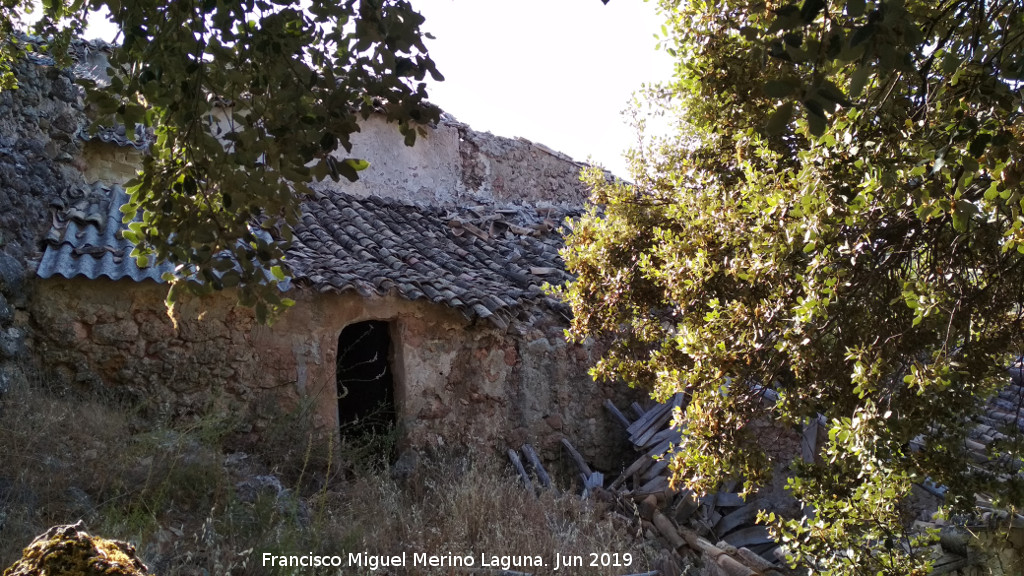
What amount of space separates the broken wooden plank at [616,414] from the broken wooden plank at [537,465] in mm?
1205

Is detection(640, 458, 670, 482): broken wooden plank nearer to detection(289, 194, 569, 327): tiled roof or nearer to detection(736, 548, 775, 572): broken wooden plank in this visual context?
detection(736, 548, 775, 572): broken wooden plank

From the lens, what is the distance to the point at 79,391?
295 inches

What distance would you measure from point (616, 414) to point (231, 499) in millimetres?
5462

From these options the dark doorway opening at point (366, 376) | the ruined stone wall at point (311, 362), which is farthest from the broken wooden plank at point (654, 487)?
the dark doorway opening at point (366, 376)

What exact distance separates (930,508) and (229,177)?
708cm

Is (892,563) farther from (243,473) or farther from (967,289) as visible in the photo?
(243,473)

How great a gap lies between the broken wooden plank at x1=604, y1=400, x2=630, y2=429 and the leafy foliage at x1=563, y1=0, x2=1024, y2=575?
17.5ft

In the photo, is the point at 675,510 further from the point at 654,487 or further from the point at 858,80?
the point at 858,80

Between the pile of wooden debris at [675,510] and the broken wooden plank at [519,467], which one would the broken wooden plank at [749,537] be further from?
the broken wooden plank at [519,467]

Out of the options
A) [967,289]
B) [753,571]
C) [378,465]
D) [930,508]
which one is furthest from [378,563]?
[930,508]

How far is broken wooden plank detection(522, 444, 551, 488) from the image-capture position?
911 centimetres

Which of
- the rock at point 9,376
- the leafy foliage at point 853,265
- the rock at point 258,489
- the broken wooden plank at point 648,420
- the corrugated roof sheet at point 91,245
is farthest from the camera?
the broken wooden plank at point 648,420

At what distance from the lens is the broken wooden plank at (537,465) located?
9109 millimetres

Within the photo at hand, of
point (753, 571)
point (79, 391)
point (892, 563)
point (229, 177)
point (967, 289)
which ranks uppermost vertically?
point (229, 177)
